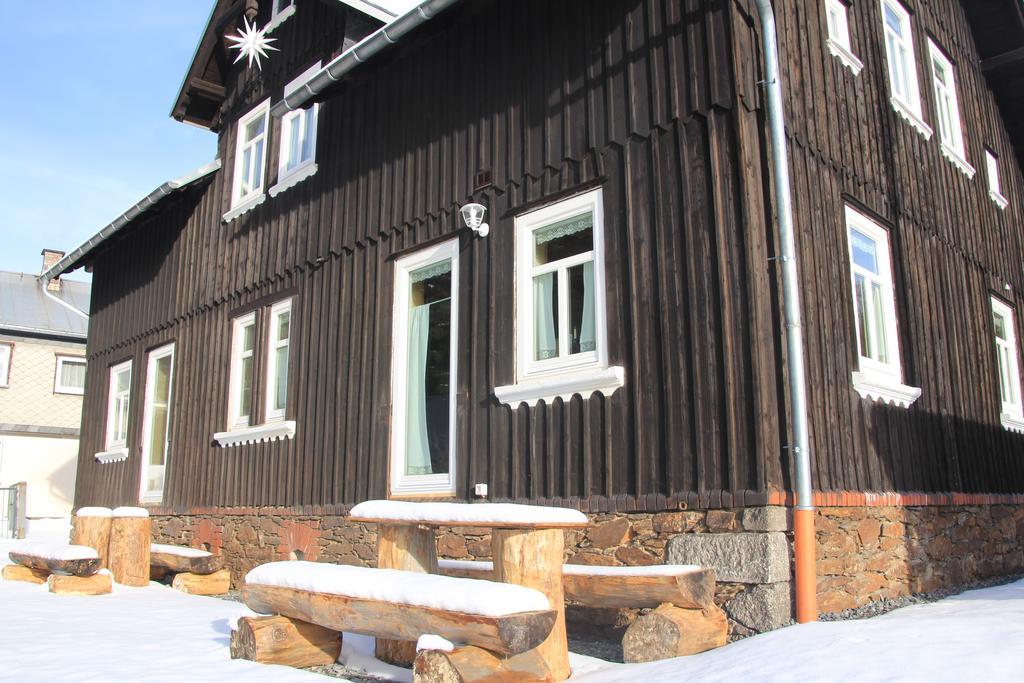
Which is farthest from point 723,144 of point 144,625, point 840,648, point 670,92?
point 144,625

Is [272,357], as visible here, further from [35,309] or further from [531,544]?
[35,309]

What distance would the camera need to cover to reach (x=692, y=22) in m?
7.00

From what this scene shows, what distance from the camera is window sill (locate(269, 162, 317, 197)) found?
11.3m

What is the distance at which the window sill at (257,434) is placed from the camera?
10.5 metres

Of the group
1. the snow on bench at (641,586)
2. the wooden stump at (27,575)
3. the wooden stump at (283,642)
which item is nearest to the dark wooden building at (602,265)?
the snow on bench at (641,586)

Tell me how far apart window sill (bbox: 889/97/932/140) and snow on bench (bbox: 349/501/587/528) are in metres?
6.51

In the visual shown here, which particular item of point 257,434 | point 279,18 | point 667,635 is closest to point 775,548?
point 667,635

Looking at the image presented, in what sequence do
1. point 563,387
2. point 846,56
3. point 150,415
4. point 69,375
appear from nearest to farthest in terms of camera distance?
point 563,387 → point 846,56 → point 150,415 → point 69,375

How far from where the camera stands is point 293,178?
1159 cm

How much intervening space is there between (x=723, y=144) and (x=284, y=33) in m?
8.74

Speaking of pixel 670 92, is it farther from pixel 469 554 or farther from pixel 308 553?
pixel 308 553

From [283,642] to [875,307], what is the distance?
5.89 m

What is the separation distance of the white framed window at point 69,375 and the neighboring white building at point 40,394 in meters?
0.03

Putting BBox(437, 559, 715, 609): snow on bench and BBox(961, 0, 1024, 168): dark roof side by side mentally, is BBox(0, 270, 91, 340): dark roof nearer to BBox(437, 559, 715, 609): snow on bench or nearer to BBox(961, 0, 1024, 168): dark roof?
BBox(961, 0, 1024, 168): dark roof
